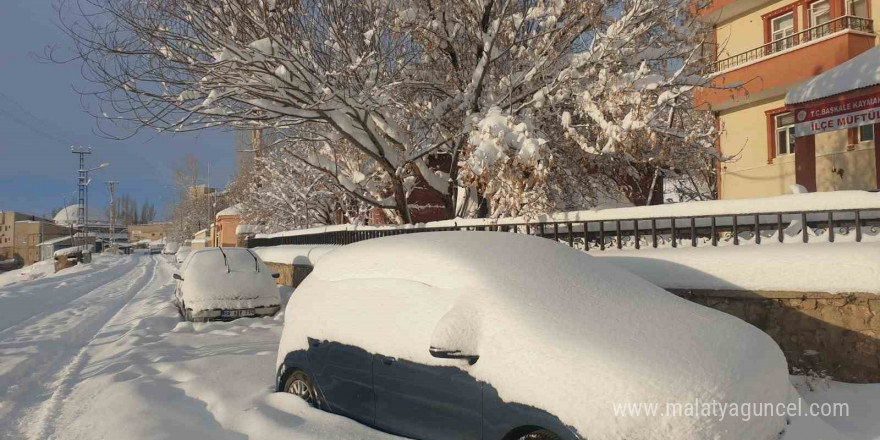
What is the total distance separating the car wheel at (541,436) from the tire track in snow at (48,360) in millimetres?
4024

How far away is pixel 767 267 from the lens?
17.8 ft

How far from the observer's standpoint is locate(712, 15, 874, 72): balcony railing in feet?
43.4

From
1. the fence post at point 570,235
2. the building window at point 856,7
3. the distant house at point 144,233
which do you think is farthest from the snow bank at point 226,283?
the distant house at point 144,233

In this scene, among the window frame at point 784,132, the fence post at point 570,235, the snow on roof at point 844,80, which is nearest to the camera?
the fence post at point 570,235

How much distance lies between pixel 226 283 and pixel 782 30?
50.8 ft

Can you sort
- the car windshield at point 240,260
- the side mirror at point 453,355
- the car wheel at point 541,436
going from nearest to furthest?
the car wheel at point 541,436 < the side mirror at point 453,355 < the car windshield at point 240,260

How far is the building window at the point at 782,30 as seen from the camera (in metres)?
15.0

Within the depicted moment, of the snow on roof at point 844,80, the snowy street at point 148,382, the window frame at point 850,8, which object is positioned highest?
the window frame at point 850,8

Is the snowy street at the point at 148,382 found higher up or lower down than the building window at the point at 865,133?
lower down

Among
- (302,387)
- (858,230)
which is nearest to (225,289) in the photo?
(302,387)

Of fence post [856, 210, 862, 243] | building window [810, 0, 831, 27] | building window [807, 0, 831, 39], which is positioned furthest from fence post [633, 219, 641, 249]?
building window [810, 0, 831, 27]

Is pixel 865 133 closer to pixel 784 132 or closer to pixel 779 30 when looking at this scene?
pixel 784 132

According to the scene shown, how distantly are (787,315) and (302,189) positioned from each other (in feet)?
69.0

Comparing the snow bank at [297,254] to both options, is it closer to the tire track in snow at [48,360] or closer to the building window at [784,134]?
the tire track in snow at [48,360]
